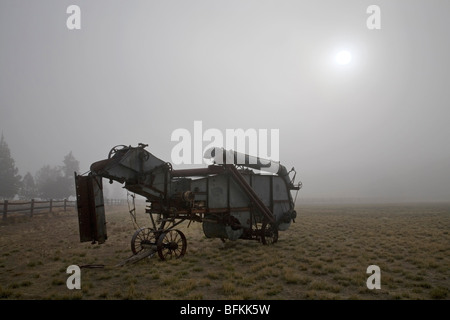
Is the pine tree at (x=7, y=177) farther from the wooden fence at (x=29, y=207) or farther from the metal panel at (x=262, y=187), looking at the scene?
the metal panel at (x=262, y=187)

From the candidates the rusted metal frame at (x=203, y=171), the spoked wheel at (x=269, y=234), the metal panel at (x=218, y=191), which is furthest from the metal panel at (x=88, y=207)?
the spoked wheel at (x=269, y=234)

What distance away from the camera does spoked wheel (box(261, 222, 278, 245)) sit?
1355cm

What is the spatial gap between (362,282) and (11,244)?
15.4m

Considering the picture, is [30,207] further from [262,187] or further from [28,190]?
[28,190]

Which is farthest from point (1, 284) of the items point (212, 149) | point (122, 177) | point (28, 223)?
point (28, 223)

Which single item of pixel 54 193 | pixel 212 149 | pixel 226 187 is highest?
pixel 212 149

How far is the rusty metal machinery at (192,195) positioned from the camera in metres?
8.36

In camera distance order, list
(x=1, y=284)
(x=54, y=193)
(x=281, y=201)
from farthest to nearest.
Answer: (x=54, y=193) → (x=281, y=201) → (x=1, y=284)

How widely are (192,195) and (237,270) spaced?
3144 millimetres

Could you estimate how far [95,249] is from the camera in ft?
43.3

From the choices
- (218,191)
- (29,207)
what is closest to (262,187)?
(218,191)

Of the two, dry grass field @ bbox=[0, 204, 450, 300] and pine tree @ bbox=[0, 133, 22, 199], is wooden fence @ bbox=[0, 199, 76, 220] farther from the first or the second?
pine tree @ bbox=[0, 133, 22, 199]

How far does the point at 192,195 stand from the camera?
34.8ft
